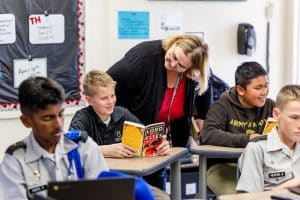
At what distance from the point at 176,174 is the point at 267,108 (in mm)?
717

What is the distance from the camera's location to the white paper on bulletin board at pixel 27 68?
146 inches

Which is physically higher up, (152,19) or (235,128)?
(152,19)

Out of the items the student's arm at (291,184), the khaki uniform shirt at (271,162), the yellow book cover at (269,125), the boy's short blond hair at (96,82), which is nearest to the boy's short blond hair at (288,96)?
the khaki uniform shirt at (271,162)

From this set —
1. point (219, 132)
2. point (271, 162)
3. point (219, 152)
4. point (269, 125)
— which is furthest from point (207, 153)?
point (271, 162)

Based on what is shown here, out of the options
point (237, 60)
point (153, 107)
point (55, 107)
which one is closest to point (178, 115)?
point (153, 107)

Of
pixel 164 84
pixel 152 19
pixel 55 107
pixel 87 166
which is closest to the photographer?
pixel 55 107

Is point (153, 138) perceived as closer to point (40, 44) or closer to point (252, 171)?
point (252, 171)

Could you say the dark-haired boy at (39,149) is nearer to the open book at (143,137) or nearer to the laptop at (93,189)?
the laptop at (93,189)

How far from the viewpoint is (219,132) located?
325cm

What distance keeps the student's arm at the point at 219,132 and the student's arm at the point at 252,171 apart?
2.20ft

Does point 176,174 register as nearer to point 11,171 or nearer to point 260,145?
point 260,145

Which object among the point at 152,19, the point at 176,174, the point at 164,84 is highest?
the point at 152,19

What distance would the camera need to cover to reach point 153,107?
3.33 m

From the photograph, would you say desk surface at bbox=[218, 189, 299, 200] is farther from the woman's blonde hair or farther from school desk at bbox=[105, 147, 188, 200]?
the woman's blonde hair
